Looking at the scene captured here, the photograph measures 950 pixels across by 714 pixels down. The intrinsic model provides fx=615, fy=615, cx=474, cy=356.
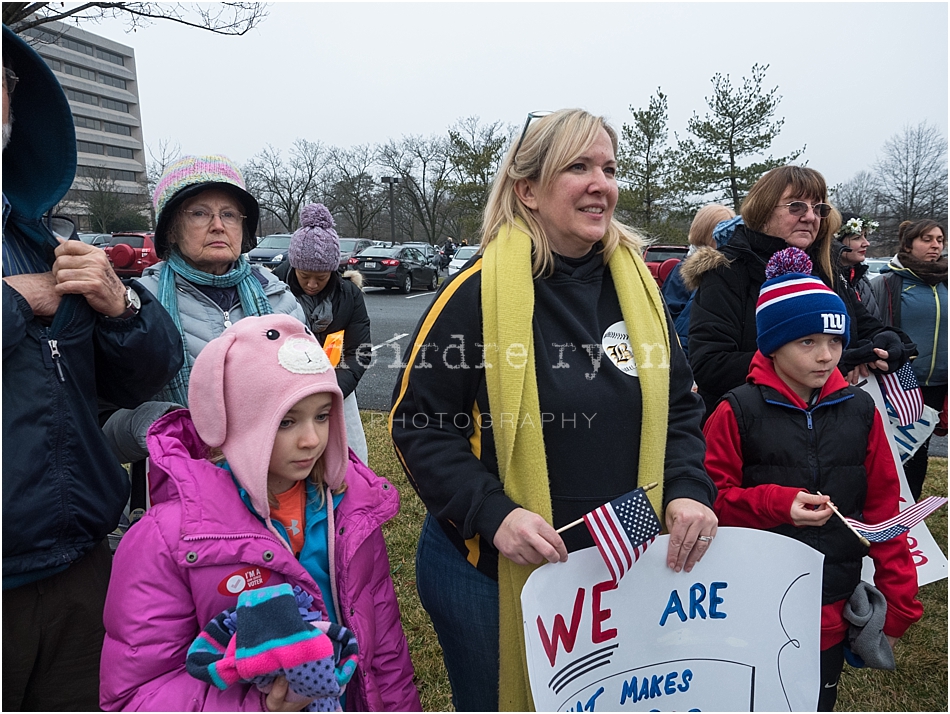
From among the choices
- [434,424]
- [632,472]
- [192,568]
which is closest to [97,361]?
[192,568]

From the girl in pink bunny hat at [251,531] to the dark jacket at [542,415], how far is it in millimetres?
231

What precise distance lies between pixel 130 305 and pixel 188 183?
734 millimetres

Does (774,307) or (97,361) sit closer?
(97,361)

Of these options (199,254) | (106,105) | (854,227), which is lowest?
(199,254)

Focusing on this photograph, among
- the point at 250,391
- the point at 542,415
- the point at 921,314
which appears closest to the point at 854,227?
the point at 921,314

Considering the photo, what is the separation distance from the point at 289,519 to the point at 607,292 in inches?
42.7

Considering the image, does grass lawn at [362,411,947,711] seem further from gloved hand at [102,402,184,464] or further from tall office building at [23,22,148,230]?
tall office building at [23,22,148,230]

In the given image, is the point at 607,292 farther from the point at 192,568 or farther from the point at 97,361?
the point at 97,361

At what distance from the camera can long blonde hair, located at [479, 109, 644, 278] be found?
167 cm

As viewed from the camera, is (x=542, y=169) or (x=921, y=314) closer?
(x=542, y=169)

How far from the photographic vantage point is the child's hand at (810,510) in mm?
1855

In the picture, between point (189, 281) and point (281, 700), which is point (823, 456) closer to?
point (281, 700)

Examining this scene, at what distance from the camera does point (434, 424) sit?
1627 millimetres

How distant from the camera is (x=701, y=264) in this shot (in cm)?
275
